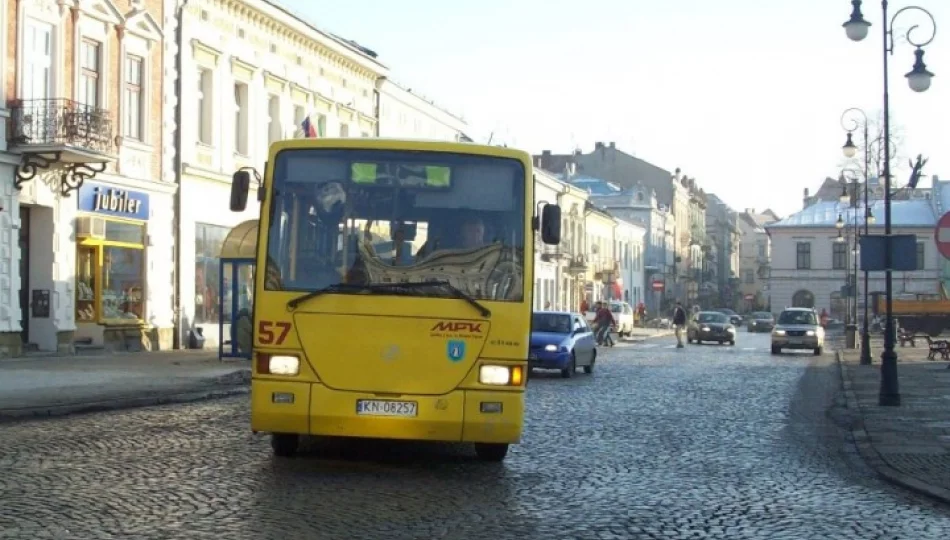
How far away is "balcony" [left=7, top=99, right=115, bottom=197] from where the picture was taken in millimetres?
28406

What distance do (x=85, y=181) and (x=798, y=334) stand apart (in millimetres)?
26641

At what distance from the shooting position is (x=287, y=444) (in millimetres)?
12922

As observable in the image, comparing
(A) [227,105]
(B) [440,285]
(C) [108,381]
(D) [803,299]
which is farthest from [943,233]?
(D) [803,299]

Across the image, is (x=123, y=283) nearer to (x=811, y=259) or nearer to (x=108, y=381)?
(x=108, y=381)

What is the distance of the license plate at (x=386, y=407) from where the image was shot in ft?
38.3

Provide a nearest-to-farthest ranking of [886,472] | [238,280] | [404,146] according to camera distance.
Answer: [404,146], [886,472], [238,280]

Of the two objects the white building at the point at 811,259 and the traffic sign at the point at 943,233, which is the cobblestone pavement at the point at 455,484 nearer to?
the traffic sign at the point at 943,233

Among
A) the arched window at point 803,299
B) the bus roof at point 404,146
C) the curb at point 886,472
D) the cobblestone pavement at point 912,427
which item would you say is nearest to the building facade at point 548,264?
the arched window at point 803,299

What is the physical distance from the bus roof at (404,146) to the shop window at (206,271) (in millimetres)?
25768

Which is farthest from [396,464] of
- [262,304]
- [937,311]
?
[937,311]

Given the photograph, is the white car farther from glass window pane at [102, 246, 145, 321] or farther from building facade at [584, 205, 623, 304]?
glass window pane at [102, 246, 145, 321]

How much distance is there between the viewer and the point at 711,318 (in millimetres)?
58875

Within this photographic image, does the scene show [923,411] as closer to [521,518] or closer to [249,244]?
[521,518]

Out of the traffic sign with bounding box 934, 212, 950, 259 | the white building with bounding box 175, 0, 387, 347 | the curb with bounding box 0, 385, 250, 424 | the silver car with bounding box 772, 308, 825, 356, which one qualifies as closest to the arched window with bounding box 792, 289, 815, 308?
the silver car with bounding box 772, 308, 825, 356
